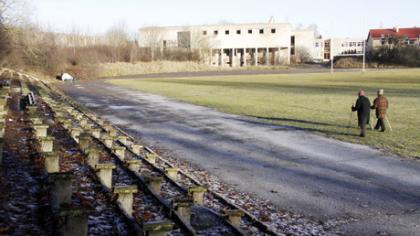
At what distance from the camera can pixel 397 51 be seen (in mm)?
92938

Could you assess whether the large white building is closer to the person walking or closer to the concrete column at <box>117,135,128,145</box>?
the person walking

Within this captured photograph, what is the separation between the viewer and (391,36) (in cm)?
10494

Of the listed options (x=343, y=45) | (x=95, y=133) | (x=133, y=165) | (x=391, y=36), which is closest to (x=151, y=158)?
(x=133, y=165)

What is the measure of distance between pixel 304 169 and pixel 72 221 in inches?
308

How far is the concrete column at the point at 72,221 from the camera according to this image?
519cm

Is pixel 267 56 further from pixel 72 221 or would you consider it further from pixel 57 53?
pixel 72 221

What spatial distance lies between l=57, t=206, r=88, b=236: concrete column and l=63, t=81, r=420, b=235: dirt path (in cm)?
441

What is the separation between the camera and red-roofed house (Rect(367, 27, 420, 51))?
338 feet

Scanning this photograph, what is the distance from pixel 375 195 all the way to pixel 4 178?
7235mm

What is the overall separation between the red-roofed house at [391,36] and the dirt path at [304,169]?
9042cm

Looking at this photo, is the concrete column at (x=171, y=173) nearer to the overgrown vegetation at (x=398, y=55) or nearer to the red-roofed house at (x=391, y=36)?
the overgrown vegetation at (x=398, y=55)

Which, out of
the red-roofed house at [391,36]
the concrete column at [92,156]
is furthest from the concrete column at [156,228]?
the red-roofed house at [391,36]

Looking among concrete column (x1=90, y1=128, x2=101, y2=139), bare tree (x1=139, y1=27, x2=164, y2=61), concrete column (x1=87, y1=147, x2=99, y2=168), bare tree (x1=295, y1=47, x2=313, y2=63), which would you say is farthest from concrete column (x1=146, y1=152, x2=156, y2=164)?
bare tree (x1=295, y1=47, x2=313, y2=63)

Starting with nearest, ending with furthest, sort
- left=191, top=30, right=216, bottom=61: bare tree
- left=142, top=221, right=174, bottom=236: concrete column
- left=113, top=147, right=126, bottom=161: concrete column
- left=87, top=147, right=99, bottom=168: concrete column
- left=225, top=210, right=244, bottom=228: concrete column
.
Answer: left=142, top=221, right=174, bottom=236: concrete column → left=225, top=210, right=244, bottom=228: concrete column → left=87, top=147, right=99, bottom=168: concrete column → left=113, top=147, right=126, bottom=161: concrete column → left=191, top=30, right=216, bottom=61: bare tree
